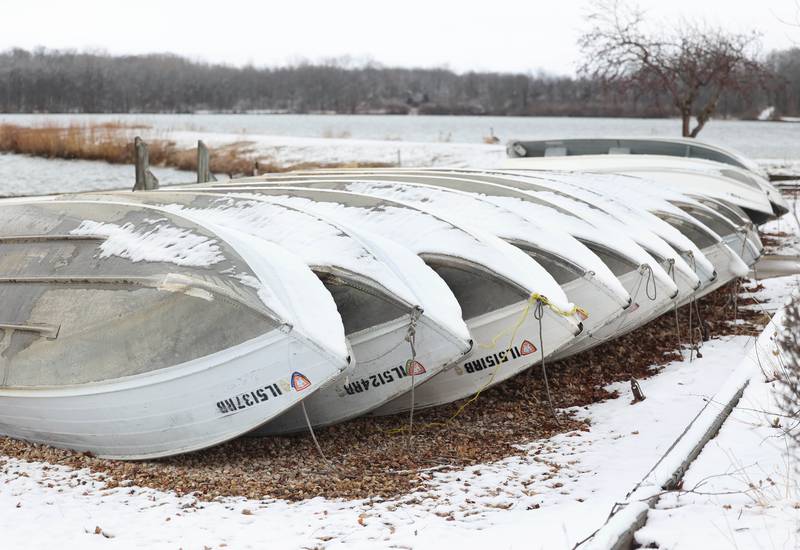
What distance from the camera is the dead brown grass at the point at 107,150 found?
28.3 meters

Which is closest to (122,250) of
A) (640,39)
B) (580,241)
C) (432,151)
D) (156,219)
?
(156,219)

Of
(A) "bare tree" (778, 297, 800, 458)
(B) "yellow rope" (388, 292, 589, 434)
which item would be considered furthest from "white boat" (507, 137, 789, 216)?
(A) "bare tree" (778, 297, 800, 458)

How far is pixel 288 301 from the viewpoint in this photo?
580cm

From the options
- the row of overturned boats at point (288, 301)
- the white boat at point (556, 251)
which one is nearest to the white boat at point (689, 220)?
the row of overturned boats at point (288, 301)

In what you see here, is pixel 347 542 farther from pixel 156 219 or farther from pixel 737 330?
pixel 737 330

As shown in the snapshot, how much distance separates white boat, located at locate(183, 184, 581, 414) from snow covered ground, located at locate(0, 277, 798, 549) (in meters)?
0.96

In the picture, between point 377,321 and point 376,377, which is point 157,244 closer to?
point 377,321

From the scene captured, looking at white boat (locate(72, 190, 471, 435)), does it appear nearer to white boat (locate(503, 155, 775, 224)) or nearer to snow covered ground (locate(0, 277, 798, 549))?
snow covered ground (locate(0, 277, 798, 549))

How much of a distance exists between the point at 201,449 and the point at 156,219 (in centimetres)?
208

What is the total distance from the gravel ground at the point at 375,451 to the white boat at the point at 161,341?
0.65 ft

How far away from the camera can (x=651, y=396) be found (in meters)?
6.93

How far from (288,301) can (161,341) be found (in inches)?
35.0

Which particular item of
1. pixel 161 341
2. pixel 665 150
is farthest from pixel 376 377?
pixel 665 150

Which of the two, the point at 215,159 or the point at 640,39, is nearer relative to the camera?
the point at 640,39
